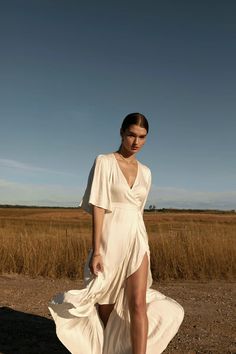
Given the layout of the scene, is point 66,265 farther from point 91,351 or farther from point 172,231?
point 91,351

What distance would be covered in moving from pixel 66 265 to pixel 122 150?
656cm

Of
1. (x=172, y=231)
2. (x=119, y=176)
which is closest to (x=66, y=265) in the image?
(x=172, y=231)

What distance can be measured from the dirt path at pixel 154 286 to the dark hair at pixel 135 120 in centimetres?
231

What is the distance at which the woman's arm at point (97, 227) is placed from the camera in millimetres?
3309

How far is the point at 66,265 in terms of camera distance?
9.68m

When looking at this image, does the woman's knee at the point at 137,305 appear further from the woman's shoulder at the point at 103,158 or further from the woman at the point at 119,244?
the woman's shoulder at the point at 103,158

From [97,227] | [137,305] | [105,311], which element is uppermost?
[97,227]

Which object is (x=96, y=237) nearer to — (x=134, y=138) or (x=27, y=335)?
(x=134, y=138)

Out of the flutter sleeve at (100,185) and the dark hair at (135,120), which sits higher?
the dark hair at (135,120)

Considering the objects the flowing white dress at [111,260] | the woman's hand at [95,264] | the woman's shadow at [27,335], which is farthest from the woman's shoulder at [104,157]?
the woman's shadow at [27,335]

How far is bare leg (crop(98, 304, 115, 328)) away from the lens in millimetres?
3648

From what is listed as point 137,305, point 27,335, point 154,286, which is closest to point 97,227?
point 137,305

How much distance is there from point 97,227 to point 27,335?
2.23m

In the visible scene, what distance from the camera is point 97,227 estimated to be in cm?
331
